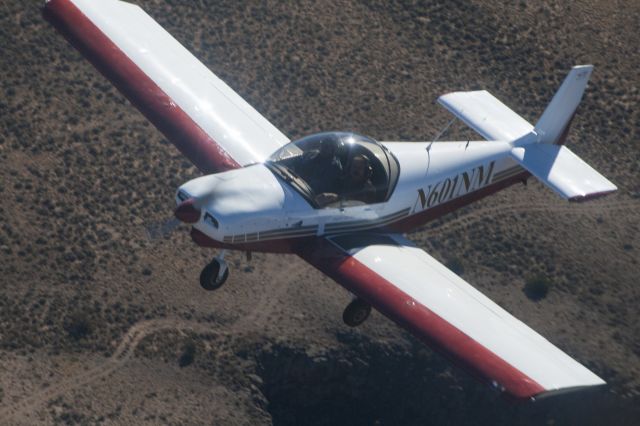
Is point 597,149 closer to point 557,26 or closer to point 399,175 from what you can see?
point 557,26

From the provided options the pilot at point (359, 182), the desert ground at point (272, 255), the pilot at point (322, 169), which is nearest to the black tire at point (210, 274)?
the pilot at point (322, 169)

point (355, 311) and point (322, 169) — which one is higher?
point (322, 169)

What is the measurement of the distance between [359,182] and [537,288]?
33.5 ft

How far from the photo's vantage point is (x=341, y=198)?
28062 mm

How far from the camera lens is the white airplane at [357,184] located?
26.1m

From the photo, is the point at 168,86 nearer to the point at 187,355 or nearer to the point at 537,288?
the point at 187,355

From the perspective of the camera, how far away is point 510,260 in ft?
123

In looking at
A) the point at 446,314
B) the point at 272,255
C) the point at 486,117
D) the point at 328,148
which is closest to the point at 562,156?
the point at 486,117

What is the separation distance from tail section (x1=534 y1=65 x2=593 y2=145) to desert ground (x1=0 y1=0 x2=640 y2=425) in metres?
6.01

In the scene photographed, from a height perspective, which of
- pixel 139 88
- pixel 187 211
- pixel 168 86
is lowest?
pixel 187 211

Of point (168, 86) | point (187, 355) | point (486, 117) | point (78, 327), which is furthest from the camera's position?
point (187, 355)

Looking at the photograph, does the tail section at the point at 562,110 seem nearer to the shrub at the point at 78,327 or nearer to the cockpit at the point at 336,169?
the cockpit at the point at 336,169

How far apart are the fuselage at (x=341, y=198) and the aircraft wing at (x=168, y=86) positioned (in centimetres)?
198

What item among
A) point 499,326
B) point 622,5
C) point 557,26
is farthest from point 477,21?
point 499,326
